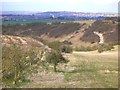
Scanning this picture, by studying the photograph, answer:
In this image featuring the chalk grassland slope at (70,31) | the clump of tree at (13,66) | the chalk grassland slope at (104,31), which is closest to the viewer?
the clump of tree at (13,66)

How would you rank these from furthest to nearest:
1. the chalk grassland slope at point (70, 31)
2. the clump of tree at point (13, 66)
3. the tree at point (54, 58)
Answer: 1. the chalk grassland slope at point (70, 31)
2. the tree at point (54, 58)
3. the clump of tree at point (13, 66)

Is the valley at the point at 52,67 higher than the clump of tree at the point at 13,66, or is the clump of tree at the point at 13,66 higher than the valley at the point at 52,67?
the clump of tree at the point at 13,66

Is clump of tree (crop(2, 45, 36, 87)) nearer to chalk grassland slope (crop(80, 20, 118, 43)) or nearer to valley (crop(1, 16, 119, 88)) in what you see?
valley (crop(1, 16, 119, 88))

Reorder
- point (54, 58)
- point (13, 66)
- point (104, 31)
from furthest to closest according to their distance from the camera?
point (104, 31)
point (54, 58)
point (13, 66)

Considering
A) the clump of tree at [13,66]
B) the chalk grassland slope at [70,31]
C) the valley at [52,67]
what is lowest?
the chalk grassland slope at [70,31]

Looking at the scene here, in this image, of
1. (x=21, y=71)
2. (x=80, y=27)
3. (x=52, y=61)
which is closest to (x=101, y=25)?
(x=80, y=27)

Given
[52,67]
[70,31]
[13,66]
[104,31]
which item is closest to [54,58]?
[52,67]

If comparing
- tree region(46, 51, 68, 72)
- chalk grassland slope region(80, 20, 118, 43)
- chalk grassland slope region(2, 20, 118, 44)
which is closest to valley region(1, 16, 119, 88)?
tree region(46, 51, 68, 72)

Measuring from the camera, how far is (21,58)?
17625 millimetres

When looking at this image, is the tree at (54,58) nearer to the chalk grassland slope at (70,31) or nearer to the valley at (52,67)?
the valley at (52,67)

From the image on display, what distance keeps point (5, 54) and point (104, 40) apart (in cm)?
5338

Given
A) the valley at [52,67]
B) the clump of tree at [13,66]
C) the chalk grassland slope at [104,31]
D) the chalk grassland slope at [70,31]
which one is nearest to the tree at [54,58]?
the valley at [52,67]

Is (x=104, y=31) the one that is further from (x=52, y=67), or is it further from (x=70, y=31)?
(x=52, y=67)

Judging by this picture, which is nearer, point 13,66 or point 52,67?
point 13,66
